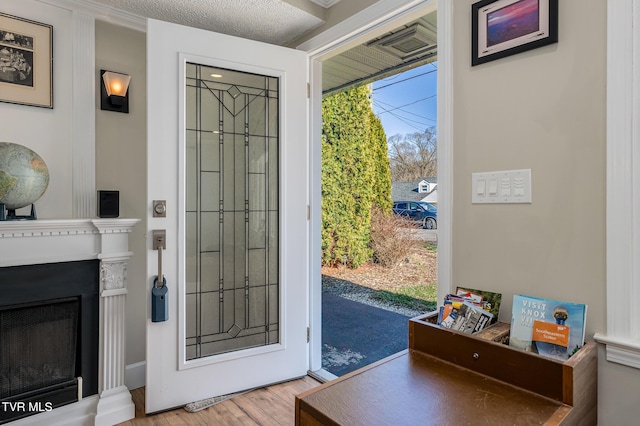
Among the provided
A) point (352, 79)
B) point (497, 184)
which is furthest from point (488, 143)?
point (352, 79)

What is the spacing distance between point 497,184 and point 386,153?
4124 millimetres

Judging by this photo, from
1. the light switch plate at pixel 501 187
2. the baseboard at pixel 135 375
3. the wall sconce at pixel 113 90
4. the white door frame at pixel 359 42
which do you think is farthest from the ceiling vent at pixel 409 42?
the baseboard at pixel 135 375

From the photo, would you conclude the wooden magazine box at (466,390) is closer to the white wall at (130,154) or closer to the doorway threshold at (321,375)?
the doorway threshold at (321,375)

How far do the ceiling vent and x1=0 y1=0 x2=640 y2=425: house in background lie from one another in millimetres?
734

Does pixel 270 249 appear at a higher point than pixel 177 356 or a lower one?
higher

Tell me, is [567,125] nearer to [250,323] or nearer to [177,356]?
[250,323]

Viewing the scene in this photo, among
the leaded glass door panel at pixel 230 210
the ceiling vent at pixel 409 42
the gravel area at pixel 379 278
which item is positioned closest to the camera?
the leaded glass door panel at pixel 230 210

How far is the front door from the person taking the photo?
6.62ft

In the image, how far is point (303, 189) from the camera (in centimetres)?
244

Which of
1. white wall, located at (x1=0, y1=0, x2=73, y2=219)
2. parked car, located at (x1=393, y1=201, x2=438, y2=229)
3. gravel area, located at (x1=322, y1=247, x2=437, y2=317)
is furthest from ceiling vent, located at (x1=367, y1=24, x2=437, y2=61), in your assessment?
gravel area, located at (x1=322, y1=247, x2=437, y2=317)

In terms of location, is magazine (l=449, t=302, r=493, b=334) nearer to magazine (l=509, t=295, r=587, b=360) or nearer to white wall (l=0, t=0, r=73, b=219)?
magazine (l=509, t=295, r=587, b=360)

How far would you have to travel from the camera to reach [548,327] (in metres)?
1.14

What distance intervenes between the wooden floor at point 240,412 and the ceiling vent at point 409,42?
2635mm

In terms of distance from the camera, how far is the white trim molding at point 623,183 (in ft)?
3.67
